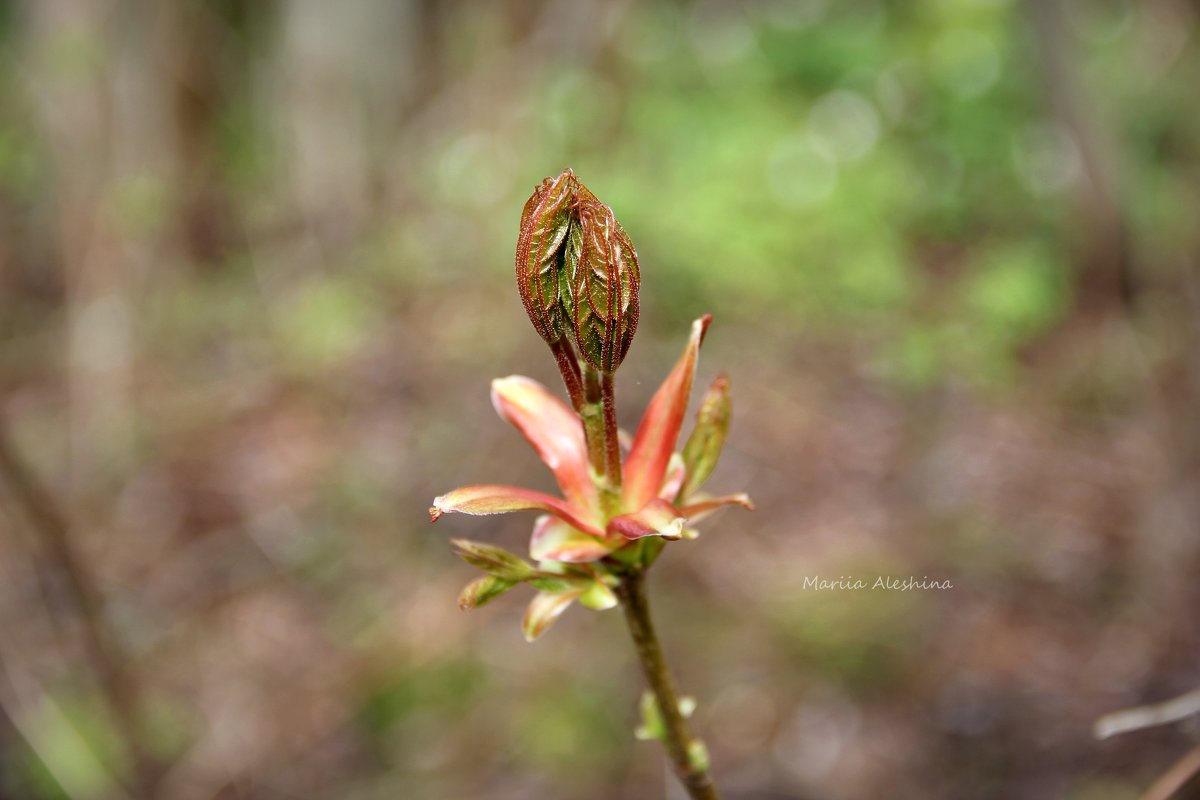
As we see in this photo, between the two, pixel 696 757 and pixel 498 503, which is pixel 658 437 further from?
pixel 696 757

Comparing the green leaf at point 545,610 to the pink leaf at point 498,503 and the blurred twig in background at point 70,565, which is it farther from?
the blurred twig in background at point 70,565

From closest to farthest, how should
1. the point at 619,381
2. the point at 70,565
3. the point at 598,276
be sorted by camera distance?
the point at 598,276, the point at 70,565, the point at 619,381

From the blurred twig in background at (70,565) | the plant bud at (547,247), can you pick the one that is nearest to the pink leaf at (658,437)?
the plant bud at (547,247)

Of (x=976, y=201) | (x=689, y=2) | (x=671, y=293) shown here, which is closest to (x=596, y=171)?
(x=671, y=293)

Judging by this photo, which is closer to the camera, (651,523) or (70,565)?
(651,523)

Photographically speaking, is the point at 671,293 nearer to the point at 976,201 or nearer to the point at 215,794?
the point at 976,201

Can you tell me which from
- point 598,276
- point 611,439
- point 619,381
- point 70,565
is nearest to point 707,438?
point 611,439
